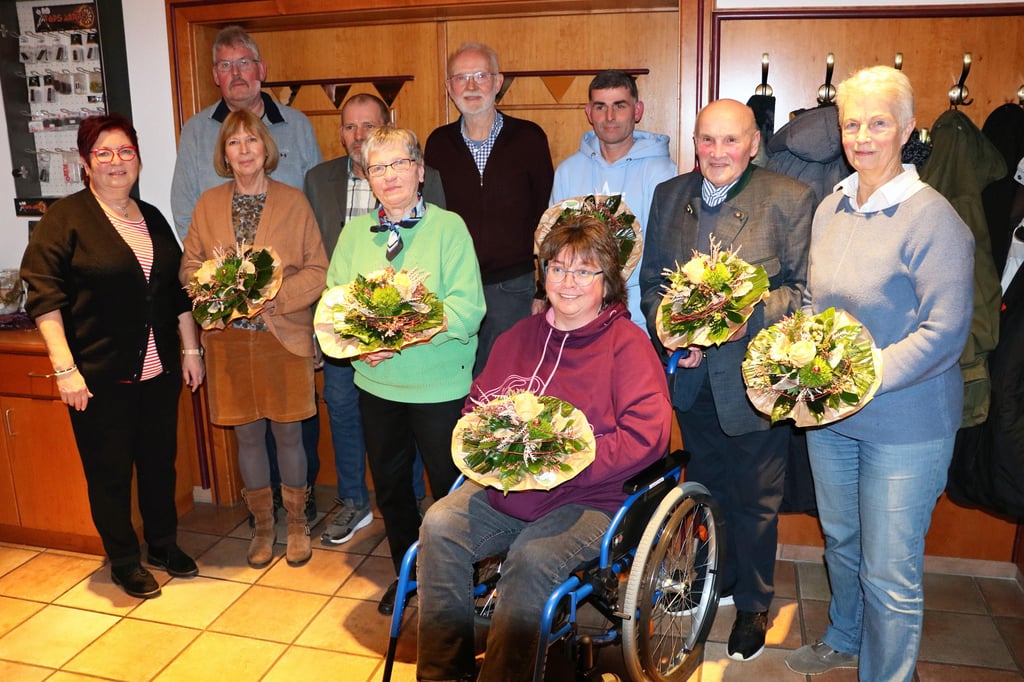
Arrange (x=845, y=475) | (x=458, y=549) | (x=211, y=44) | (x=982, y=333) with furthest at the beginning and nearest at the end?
(x=211, y=44), (x=982, y=333), (x=845, y=475), (x=458, y=549)

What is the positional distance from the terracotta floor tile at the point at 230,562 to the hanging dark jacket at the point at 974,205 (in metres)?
2.65

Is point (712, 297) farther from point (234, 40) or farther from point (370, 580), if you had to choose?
point (234, 40)

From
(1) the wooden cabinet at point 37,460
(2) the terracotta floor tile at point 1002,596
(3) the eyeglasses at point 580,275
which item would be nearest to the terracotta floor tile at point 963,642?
(2) the terracotta floor tile at point 1002,596

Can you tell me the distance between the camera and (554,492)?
7.63ft

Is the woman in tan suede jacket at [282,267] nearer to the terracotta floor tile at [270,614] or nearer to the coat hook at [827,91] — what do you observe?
the terracotta floor tile at [270,614]

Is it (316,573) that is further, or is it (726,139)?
(316,573)

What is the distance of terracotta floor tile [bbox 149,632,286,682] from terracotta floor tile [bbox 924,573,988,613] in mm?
2364

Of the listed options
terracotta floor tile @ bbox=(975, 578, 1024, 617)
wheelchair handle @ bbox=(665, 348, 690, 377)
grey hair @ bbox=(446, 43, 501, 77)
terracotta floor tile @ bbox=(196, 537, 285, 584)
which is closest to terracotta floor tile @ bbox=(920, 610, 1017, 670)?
terracotta floor tile @ bbox=(975, 578, 1024, 617)

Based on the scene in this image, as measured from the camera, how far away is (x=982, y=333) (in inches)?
104

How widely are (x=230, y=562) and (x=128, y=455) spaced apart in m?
0.62

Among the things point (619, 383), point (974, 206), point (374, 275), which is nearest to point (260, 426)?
point (374, 275)

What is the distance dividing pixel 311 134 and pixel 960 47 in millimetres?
2609

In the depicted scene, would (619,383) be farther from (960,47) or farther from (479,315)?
(960,47)

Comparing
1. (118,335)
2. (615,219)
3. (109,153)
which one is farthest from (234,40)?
(615,219)
